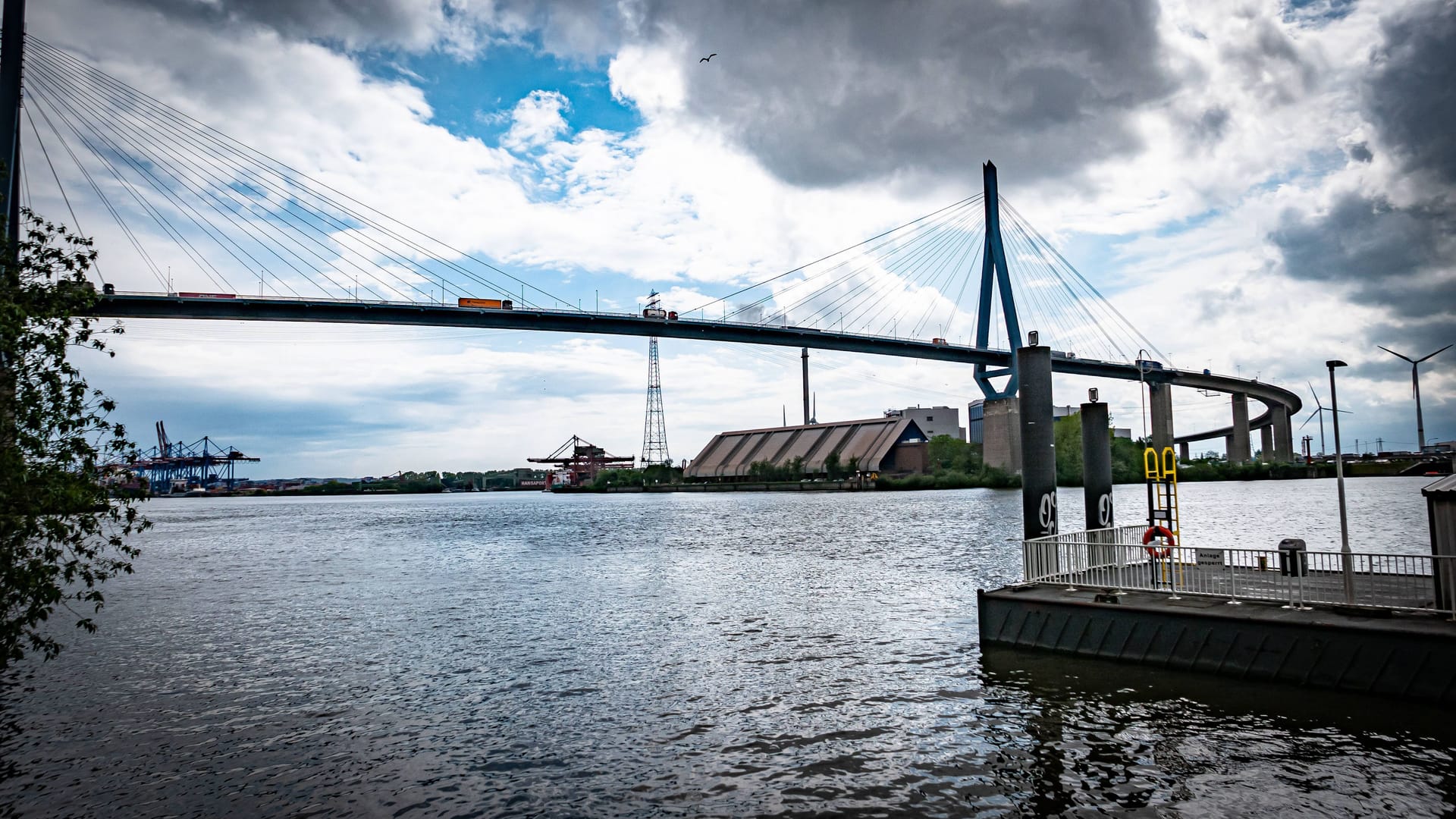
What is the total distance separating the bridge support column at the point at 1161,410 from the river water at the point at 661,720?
9067 cm

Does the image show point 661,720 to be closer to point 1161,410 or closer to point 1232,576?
point 1232,576

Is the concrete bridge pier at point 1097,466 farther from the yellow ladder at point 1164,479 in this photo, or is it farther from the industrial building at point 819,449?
the industrial building at point 819,449

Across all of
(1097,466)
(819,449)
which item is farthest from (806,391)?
(1097,466)

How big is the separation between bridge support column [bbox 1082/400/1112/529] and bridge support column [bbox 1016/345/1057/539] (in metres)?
0.78

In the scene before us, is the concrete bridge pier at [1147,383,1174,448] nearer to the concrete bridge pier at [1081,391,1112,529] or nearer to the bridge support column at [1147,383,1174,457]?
the bridge support column at [1147,383,1174,457]

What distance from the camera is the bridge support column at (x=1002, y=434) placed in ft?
317

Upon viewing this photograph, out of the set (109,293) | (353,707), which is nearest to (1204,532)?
(353,707)

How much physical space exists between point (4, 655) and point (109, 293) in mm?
55272

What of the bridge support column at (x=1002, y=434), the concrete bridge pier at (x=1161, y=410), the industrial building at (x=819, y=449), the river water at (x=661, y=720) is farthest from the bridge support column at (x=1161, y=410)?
the river water at (x=661, y=720)

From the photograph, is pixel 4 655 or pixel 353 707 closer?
pixel 4 655

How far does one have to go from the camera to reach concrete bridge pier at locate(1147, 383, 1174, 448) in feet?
343

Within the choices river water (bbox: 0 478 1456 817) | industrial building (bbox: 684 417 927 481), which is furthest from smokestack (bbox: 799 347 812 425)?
river water (bbox: 0 478 1456 817)

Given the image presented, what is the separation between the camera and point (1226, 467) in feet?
426

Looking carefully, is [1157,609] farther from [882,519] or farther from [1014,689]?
[882,519]
